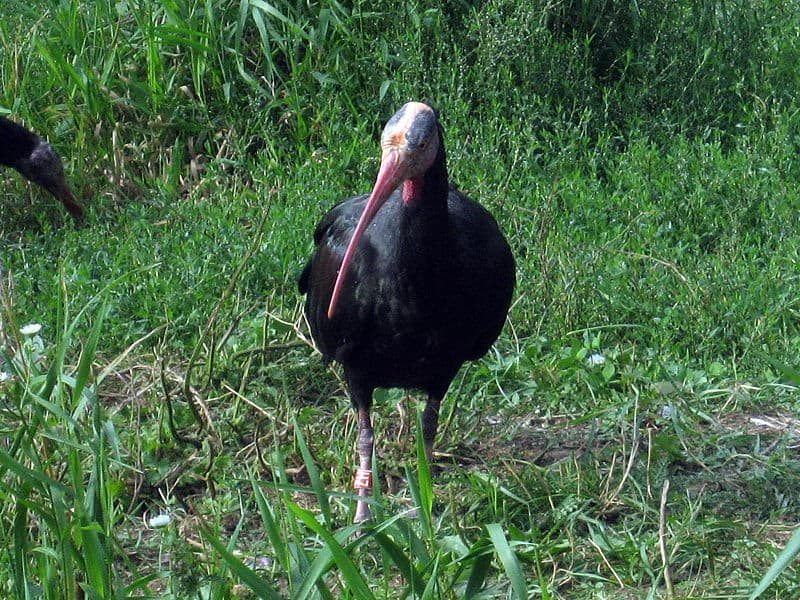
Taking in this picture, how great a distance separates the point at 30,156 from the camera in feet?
20.0

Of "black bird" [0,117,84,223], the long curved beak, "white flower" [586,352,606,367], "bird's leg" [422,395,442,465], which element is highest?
the long curved beak

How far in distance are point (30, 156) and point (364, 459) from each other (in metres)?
2.82

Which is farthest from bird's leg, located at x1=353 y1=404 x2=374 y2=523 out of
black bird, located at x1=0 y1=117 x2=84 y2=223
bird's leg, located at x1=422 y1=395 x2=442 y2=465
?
black bird, located at x1=0 y1=117 x2=84 y2=223

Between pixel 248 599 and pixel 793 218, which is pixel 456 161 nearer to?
pixel 793 218

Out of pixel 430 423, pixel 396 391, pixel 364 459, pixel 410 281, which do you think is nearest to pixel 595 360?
pixel 396 391

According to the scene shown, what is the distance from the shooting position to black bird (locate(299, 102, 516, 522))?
3.62 m

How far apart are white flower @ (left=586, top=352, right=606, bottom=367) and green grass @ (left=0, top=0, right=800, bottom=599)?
2 cm

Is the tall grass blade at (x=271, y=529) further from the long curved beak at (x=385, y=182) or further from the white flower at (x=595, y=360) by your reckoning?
the white flower at (x=595, y=360)

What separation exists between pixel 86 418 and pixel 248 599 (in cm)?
99

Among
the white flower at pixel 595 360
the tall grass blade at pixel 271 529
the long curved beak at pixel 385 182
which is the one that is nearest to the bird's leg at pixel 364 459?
the long curved beak at pixel 385 182

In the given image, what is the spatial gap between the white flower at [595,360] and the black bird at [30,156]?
2.75 metres

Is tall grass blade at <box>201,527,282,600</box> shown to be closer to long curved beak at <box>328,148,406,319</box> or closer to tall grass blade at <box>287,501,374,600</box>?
tall grass blade at <box>287,501,374,600</box>

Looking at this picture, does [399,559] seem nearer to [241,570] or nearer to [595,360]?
[241,570]

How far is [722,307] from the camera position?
5.02m
